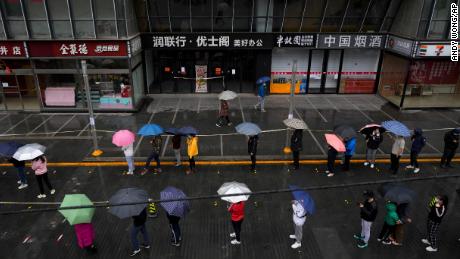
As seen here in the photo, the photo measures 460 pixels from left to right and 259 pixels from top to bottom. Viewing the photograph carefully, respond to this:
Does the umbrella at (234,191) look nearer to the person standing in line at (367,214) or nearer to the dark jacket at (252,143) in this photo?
the person standing in line at (367,214)

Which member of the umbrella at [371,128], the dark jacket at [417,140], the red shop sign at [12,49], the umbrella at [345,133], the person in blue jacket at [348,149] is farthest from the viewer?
the red shop sign at [12,49]

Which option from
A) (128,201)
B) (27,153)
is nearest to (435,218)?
(128,201)

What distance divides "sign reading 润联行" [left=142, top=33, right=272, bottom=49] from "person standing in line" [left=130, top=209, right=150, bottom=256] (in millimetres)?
14262

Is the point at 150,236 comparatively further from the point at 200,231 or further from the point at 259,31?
the point at 259,31

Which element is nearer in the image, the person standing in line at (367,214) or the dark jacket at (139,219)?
the dark jacket at (139,219)

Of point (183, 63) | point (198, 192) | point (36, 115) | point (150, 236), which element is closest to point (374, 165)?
point (198, 192)

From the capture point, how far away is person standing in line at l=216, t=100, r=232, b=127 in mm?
17859

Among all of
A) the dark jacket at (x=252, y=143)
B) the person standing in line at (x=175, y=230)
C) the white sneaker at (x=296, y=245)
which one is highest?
the dark jacket at (x=252, y=143)

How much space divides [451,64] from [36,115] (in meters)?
25.7

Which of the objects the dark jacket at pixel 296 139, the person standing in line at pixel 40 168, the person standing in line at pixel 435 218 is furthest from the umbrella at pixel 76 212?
the person standing in line at pixel 435 218

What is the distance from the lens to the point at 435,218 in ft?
31.2

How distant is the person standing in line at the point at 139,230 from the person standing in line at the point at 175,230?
0.69 m

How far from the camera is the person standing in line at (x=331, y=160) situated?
13283 millimetres

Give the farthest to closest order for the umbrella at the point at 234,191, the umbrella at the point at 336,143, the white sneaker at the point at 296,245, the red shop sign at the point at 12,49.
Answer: the red shop sign at the point at 12,49, the umbrella at the point at 336,143, the white sneaker at the point at 296,245, the umbrella at the point at 234,191
